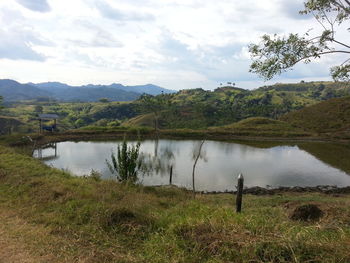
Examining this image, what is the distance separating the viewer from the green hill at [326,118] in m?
61.7

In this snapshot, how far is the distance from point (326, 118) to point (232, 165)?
160 ft

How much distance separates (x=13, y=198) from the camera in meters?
10.4

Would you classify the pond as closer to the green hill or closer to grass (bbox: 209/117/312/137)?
grass (bbox: 209/117/312/137)

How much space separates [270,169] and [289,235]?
2638cm

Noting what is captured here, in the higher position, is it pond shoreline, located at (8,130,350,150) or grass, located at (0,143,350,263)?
grass, located at (0,143,350,263)

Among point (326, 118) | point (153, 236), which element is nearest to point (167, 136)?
point (326, 118)

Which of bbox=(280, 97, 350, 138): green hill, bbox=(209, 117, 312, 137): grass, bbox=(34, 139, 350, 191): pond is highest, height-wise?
bbox=(280, 97, 350, 138): green hill

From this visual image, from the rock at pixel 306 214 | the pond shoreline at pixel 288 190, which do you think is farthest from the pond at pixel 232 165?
the rock at pixel 306 214

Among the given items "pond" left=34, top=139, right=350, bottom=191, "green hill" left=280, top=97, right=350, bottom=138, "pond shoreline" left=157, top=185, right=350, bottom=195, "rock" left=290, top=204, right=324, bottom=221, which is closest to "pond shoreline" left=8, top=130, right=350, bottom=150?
"pond" left=34, top=139, right=350, bottom=191

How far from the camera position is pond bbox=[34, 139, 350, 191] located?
25078 mm

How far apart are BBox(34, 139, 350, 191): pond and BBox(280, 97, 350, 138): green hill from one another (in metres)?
18.6

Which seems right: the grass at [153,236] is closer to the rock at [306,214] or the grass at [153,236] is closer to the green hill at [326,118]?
the rock at [306,214]

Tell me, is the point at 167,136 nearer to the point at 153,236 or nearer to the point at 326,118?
the point at 326,118

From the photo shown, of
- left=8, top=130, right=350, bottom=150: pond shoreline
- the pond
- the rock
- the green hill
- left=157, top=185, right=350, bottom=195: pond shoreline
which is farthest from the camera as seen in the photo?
the green hill
